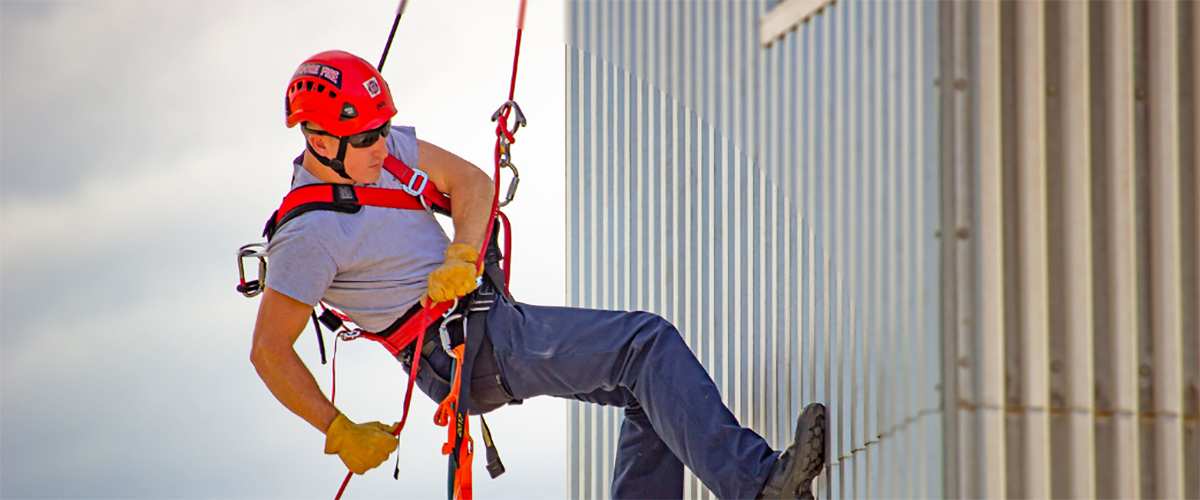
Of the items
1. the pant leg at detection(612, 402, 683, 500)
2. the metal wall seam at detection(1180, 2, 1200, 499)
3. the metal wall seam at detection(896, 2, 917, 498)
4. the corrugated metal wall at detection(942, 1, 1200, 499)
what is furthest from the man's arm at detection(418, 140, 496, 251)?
the metal wall seam at detection(1180, 2, 1200, 499)

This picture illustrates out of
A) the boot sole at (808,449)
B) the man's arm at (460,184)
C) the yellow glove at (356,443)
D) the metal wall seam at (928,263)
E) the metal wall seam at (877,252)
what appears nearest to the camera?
the metal wall seam at (928,263)

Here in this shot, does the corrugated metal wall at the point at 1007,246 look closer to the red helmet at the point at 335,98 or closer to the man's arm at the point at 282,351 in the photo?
the red helmet at the point at 335,98

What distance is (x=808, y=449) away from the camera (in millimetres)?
4316

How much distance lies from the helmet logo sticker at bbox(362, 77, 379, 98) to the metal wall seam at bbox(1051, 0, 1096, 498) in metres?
2.38

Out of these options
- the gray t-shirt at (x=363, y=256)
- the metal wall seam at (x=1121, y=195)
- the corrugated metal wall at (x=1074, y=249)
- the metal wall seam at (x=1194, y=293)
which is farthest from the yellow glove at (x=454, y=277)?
the metal wall seam at (x=1194, y=293)

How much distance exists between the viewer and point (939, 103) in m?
3.34

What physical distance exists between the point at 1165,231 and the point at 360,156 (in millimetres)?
2660

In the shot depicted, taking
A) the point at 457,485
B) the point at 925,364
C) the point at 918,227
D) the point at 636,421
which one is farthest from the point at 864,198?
the point at 457,485

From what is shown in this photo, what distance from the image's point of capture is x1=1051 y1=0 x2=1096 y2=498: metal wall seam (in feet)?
10.4

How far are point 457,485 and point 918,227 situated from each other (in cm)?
202

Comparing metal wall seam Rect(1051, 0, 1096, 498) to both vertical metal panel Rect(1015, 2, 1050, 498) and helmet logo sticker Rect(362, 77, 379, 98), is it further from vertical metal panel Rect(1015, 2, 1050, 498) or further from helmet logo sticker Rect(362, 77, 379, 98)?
helmet logo sticker Rect(362, 77, 379, 98)

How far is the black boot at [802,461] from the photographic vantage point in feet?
13.7

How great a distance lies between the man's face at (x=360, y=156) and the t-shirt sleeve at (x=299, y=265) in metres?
0.28

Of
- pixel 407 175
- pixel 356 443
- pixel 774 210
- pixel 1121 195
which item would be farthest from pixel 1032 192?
pixel 356 443
